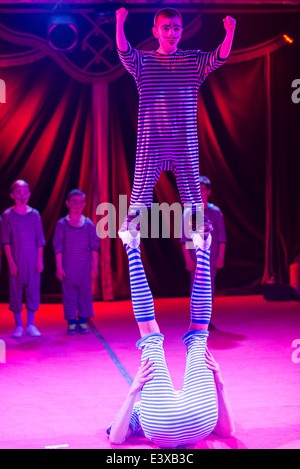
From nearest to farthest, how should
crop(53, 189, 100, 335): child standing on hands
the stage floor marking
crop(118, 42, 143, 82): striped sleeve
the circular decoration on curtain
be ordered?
crop(118, 42, 143, 82): striped sleeve
the stage floor marking
crop(53, 189, 100, 335): child standing on hands
the circular decoration on curtain

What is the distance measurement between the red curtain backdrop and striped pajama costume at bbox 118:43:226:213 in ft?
13.6

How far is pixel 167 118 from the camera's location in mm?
2955

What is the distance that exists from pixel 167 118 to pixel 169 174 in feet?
14.1

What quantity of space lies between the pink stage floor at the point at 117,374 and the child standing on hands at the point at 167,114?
1.07m

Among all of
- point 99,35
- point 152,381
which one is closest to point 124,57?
point 152,381

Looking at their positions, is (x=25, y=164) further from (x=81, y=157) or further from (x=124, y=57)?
(x=124, y=57)

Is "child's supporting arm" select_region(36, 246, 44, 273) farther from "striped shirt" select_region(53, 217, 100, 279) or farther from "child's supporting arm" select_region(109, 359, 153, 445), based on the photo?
"child's supporting arm" select_region(109, 359, 153, 445)

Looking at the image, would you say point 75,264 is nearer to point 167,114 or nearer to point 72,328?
point 72,328

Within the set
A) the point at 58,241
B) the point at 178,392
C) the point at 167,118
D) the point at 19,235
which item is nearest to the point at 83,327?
the point at 58,241

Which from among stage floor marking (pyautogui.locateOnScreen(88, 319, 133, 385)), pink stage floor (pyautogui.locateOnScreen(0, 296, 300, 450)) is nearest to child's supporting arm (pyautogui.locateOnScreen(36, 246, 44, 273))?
pink stage floor (pyautogui.locateOnScreen(0, 296, 300, 450))

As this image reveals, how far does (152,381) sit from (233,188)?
4980mm

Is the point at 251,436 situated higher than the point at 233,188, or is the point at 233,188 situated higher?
the point at 233,188

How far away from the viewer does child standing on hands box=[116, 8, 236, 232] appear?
296 centimetres

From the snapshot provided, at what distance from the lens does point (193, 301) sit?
2916mm
